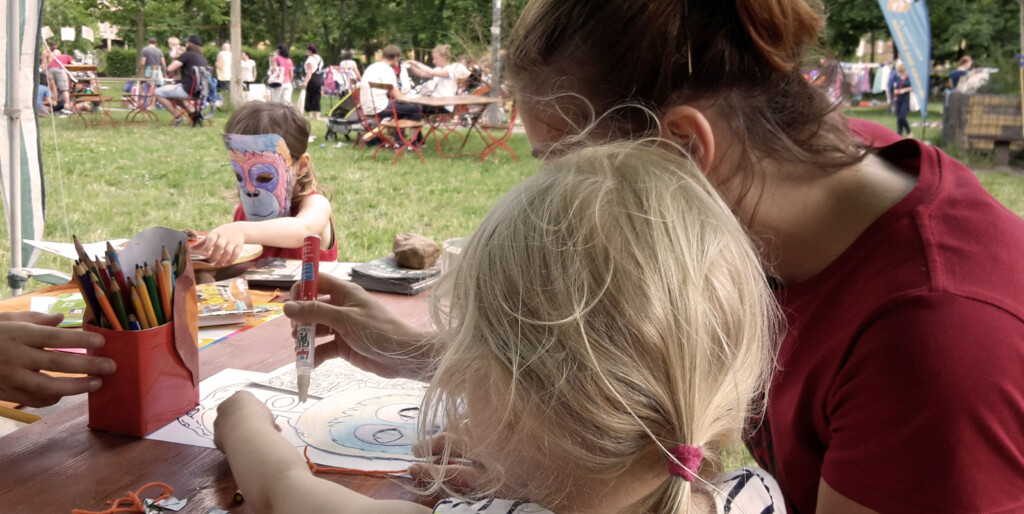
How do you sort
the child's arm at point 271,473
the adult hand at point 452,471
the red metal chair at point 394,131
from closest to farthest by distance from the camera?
the child's arm at point 271,473 → the adult hand at point 452,471 → the red metal chair at point 394,131

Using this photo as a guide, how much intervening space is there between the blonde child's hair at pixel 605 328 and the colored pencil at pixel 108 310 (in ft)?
1.56

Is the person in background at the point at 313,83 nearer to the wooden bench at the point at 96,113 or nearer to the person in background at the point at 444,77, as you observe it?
the person in background at the point at 444,77

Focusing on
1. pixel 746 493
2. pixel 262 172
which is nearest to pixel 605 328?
pixel 746 493

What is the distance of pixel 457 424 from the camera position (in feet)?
2.90

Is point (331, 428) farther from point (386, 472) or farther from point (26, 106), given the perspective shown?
point (26, 106)

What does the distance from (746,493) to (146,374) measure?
778mm

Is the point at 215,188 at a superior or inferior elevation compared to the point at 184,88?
inferior

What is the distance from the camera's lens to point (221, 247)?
1.86 metres

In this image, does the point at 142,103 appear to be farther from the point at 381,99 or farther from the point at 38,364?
the point at 38,364

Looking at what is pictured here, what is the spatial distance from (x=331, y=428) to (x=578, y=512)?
0.46m

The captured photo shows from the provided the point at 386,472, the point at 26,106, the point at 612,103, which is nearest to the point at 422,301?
the point at 386,472

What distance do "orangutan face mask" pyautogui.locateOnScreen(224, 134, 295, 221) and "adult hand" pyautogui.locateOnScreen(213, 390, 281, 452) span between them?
1.10 m

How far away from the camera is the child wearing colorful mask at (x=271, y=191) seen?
1985 mm

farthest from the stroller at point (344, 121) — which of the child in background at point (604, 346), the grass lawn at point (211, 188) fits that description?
the child in background at point (604, 346)
